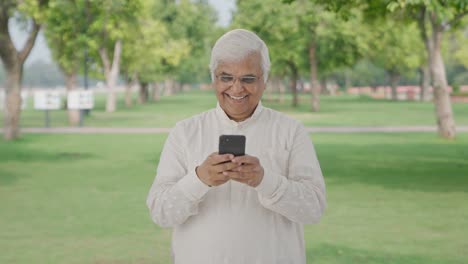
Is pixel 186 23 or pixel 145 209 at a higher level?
pixel 186 23

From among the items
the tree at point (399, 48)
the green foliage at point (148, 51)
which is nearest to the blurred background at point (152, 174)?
the green foliage at point (148, 51)

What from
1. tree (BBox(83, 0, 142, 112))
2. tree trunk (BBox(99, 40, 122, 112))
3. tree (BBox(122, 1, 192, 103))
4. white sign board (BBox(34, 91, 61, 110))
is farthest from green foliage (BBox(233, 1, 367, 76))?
white sign board (BBox(34, 91, 61, 110))

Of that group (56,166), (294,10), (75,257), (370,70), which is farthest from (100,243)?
(370,70)

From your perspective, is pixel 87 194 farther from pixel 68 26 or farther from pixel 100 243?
pixel 68 26

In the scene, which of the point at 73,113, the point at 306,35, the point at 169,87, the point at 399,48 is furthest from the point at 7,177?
the point at 169,87

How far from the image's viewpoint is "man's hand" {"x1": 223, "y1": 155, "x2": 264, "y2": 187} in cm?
286

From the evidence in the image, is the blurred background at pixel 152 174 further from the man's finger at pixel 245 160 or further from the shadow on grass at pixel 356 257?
the man's finger at pixel 245 160

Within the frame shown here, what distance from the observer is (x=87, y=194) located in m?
13.1

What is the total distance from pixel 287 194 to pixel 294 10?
1749 inches

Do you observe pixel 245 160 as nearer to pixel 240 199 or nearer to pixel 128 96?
pixel 240 199

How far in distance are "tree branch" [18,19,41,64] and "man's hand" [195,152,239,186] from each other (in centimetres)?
2309

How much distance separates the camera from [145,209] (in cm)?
1153

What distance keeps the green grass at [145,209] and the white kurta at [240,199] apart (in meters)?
4.95

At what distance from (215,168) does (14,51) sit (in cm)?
2298
